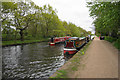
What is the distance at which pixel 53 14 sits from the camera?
143 feet

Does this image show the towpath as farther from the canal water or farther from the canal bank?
the canal water

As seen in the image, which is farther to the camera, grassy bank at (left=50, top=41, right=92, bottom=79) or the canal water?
the canal water

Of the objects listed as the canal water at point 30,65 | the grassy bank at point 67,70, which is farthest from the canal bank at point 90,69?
the canal water at point 30,65

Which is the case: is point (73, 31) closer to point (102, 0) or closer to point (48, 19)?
point (48, 19)

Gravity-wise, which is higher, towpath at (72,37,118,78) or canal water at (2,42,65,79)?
towpath at (72,37,118,78)

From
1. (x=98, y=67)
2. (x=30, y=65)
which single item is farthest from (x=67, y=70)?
(x=30, y=65)

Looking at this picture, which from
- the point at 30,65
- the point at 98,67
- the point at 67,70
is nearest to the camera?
the point at 67,70

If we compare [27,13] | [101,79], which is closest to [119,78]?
[101,79]

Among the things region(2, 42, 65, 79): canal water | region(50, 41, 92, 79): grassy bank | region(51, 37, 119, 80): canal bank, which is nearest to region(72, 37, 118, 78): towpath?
region(51, 37, 119, 80): canal bank

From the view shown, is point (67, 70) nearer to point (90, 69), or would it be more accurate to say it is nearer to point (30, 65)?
point (90, 69)

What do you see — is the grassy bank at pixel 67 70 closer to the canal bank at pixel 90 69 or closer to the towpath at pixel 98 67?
the canal bank at pixel 90 69

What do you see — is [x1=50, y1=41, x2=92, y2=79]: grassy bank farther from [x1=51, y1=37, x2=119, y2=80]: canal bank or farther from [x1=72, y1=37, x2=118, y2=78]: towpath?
[x1=72, y1=37, x2=118, y2=78]: towpath

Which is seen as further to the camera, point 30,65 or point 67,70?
point 30,65

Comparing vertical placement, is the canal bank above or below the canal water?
above
